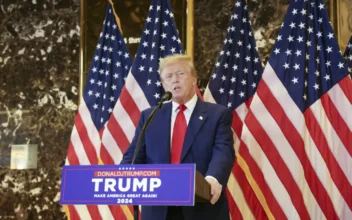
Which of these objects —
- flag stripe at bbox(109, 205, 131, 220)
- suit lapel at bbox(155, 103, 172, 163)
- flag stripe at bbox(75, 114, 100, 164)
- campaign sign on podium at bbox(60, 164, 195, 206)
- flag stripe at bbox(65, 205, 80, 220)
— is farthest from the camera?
flag stripe at bbox(75, 114, 100, 164)

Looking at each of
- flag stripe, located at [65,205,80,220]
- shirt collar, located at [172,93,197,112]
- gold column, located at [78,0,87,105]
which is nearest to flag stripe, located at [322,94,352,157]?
shirt collar, located at [172,93,197,112]

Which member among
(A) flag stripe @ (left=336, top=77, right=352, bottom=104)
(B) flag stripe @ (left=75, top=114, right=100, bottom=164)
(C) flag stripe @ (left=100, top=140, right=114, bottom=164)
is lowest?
(C) flag stripe @ (left=100, top=140, right=114, bottom=164)

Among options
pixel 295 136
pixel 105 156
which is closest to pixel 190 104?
pixel 295 136

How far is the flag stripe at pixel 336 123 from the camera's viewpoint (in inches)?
136

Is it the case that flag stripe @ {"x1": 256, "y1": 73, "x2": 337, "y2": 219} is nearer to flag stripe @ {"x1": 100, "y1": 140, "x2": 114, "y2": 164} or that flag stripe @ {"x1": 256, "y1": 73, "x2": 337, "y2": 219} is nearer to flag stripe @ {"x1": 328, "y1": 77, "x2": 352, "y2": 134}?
flag stripe @ {"x1": 328, "y1": 77, "x2": 352, "y2": 134}

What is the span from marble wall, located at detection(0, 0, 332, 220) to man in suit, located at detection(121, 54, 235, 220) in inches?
56.1

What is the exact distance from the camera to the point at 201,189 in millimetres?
2135

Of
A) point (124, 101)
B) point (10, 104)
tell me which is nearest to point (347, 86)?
point (124, 101)

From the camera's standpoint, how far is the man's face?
2.85 metres

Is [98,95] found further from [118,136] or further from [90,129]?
[118,136]

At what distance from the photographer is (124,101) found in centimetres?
399

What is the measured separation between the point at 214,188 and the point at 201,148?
0.34 metres

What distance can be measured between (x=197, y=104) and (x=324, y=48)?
1308 mm

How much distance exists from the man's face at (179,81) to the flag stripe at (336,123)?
3.68ft
